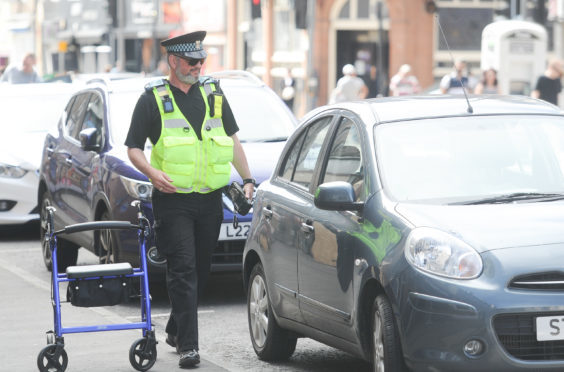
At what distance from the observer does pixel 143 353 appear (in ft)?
24.9

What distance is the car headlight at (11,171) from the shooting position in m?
15.4

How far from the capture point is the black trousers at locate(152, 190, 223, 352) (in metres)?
7.76

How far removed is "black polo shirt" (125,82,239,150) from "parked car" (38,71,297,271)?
7.51 feet

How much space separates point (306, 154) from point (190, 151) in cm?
67

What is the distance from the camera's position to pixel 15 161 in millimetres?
15500

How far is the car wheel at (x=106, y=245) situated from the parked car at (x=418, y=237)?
239 centimetres

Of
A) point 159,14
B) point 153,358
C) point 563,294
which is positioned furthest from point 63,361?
point 159,14

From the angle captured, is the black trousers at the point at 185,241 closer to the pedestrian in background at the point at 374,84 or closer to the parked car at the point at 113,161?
the parked car at the point at 113,161

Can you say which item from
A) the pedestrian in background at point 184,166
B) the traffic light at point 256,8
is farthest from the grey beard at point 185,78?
the traffic light at point 256,8

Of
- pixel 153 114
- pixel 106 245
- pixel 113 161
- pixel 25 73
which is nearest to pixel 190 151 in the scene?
pixel 153 114

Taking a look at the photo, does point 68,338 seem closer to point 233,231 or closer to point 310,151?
point 233,231

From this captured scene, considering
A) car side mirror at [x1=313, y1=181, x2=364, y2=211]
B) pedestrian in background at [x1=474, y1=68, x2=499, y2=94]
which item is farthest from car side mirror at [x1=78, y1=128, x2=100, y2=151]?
pedestrian in background at [x1=474, y1=68, x2=499, y2=94]

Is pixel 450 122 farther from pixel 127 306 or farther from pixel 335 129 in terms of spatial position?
pixel 127 306

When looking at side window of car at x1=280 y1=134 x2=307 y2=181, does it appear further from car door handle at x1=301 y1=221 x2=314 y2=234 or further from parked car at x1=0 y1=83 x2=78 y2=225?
parked car at x1=0 y1=83 x2=78 y2=225
